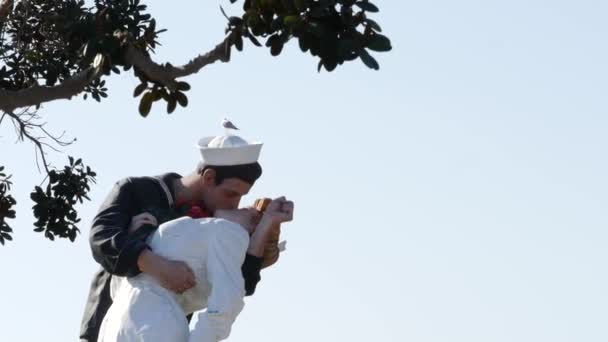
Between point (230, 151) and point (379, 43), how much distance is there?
127cm

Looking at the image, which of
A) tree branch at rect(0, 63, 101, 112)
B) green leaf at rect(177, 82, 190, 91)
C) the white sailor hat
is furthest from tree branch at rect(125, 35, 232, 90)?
the white sailor hat

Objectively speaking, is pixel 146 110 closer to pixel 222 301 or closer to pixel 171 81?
pixel 171 81

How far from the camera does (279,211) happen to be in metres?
10.7

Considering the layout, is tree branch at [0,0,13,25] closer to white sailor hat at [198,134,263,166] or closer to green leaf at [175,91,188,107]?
green leaf at [175,91,188,107]

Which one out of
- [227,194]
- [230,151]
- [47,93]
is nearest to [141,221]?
[227,194]

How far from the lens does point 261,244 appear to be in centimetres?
1068

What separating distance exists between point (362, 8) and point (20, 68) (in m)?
5.30

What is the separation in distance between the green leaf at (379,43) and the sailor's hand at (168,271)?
72.8 inches

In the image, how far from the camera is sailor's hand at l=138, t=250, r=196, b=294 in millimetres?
10555

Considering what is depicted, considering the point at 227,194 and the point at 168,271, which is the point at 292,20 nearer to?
the point at 227,194

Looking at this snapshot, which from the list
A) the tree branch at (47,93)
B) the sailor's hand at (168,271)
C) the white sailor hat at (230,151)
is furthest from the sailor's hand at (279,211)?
the tree branch at (47,93)

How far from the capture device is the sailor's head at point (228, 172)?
10898 millimetres

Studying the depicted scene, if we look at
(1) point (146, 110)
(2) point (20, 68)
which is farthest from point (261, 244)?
(2) point (20, 68)

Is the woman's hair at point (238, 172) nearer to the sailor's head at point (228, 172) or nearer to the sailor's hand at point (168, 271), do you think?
the sailor's head at point (228, 172)
